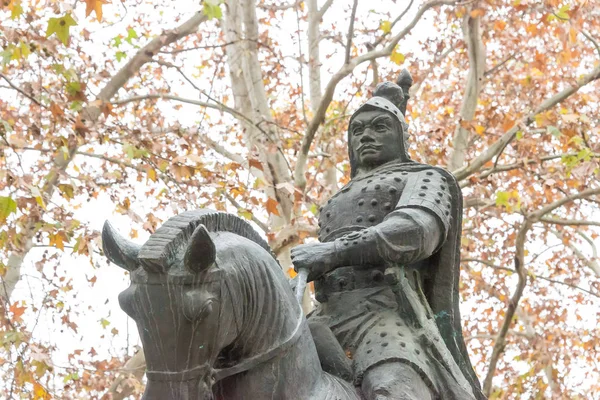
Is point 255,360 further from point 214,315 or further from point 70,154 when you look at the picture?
point 70,154

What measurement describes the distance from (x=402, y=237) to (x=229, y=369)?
3.15ft

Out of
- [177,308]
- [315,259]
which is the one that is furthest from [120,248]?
[315,259]

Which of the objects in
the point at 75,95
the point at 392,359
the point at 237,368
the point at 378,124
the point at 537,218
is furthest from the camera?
the point at 537,218

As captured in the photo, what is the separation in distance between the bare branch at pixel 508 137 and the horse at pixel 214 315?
622cm

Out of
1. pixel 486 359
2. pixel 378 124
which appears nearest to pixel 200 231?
pixel 378 124

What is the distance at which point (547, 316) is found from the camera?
13.1 meters

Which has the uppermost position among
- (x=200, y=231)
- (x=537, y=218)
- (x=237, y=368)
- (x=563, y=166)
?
(x=563, y=166)

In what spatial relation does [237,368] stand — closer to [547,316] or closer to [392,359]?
[392,359]

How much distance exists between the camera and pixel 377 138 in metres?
3.96

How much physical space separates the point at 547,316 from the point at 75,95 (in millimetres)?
8400

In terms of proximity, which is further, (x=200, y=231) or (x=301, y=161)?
(x=301, y=161)

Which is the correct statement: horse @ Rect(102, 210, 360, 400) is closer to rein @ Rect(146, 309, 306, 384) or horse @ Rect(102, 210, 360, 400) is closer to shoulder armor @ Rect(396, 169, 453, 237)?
rein @ Rect(146, 309, 306, 384)

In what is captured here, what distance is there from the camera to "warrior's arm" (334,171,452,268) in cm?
335

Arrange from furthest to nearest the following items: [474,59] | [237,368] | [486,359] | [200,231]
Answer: [486,359], [474,59], [237,368], [200,231]
